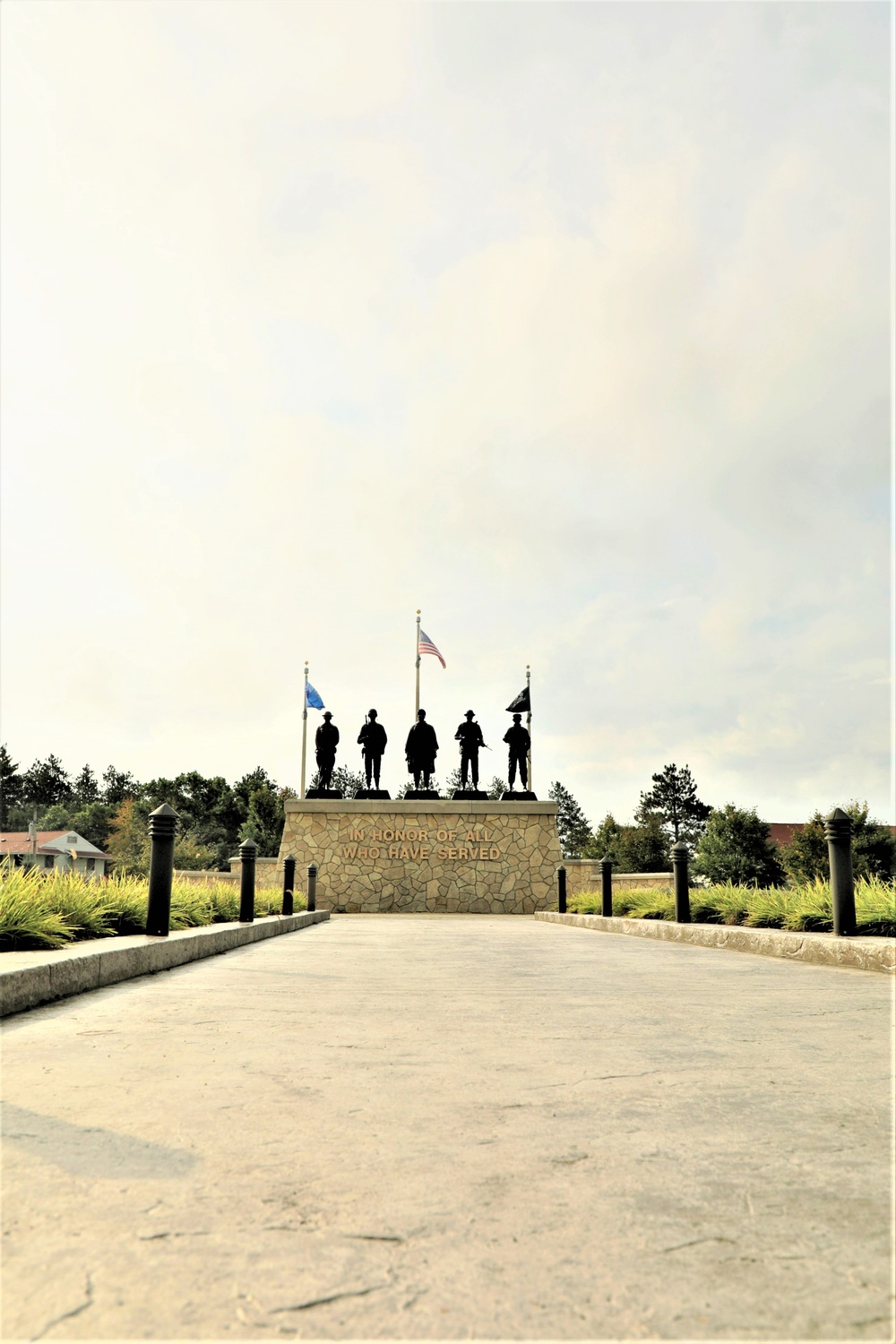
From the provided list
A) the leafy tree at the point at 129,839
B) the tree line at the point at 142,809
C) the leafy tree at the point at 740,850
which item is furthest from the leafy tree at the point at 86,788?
the leafy tree at the point at 740,850

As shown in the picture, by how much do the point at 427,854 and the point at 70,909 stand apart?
72.4 ft

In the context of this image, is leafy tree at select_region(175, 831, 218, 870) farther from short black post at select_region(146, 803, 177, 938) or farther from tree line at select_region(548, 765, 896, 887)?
short black post at select_region(146, 803, 177, 938)

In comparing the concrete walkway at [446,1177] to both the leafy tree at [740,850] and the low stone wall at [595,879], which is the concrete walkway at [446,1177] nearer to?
the low stone wall at [595,879]

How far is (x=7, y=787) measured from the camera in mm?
102562

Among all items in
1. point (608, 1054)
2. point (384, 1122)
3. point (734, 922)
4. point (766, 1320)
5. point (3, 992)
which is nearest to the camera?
point (766, 1320)

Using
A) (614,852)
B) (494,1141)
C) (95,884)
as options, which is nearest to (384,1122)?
(494,1141)

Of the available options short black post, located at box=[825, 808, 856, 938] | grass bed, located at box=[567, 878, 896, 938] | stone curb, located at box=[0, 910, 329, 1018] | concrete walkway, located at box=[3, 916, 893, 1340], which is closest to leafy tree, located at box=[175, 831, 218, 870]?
grass bed, located at box=[567, 878, 896, 938]

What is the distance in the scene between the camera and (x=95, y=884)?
9.02 m

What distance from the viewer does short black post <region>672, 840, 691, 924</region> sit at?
12078mm

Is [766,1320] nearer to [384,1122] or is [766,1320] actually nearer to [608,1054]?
[384,1122]

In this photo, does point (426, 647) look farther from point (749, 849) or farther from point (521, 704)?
point (749, 849)

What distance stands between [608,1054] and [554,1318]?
220 centimetres

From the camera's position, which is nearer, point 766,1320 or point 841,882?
point 766,1320

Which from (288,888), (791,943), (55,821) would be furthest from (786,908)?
(55,821)
